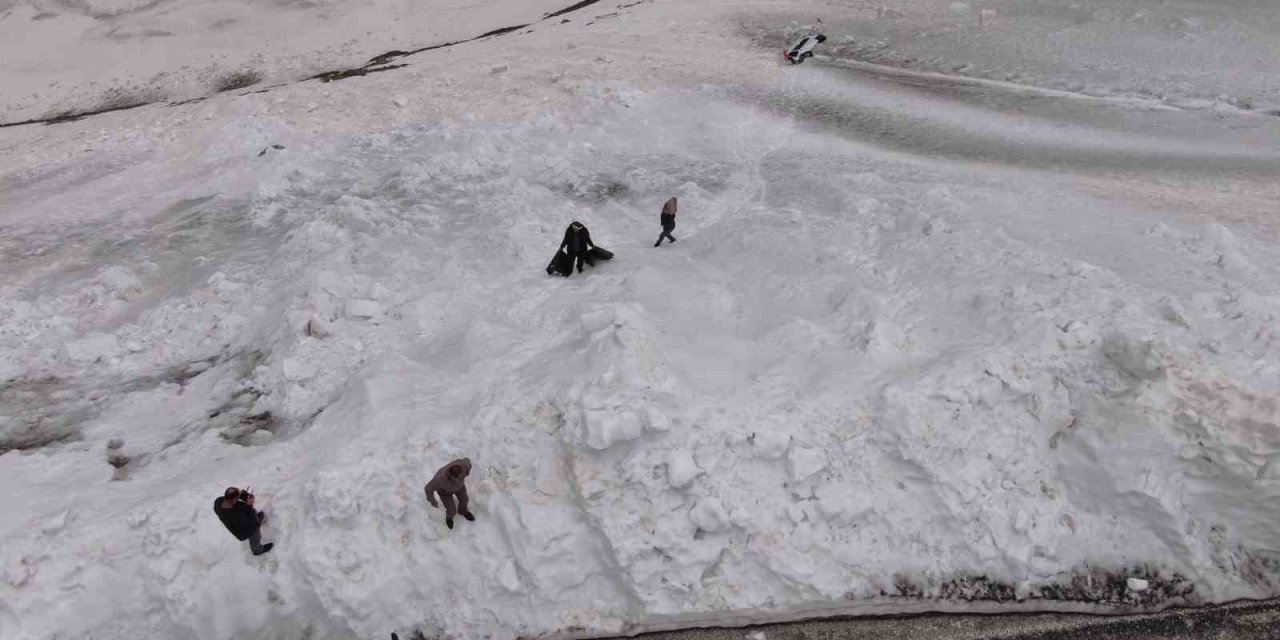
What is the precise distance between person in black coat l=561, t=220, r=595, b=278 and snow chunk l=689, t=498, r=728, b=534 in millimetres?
5497

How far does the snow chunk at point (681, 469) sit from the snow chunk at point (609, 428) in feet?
1.70

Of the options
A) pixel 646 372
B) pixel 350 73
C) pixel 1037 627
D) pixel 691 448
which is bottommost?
pixel 1037 627

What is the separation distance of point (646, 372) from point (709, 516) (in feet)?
6.28

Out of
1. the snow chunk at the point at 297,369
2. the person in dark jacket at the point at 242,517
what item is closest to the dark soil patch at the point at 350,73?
the snow chunk at the point at 297,369

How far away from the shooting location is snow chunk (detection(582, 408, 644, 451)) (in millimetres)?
8039

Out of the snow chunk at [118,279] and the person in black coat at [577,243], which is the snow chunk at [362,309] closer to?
the person in black coat at [577,243]

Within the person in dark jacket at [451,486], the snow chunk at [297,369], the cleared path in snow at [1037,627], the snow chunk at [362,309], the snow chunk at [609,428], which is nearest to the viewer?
the cleared path in snow at [1037,627]

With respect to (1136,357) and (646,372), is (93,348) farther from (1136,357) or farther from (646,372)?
(1136,357)

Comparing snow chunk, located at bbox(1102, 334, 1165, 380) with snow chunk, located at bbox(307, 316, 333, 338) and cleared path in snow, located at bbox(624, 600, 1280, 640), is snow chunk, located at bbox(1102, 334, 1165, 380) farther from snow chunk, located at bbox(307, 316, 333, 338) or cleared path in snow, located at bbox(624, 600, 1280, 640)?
snow chunk, located at bbox(307, 316, 333, 338)

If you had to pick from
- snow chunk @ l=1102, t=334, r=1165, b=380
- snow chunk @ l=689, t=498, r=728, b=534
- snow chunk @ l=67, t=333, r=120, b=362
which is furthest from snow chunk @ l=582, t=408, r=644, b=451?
snow chunk @ l=67, t=333, r=120, b=362

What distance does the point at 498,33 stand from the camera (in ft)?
81.7

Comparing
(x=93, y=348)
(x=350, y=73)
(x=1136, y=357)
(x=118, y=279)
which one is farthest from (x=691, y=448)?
(x=350, y=73)

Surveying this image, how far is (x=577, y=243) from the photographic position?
11805mm

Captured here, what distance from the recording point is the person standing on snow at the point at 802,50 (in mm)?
19875
